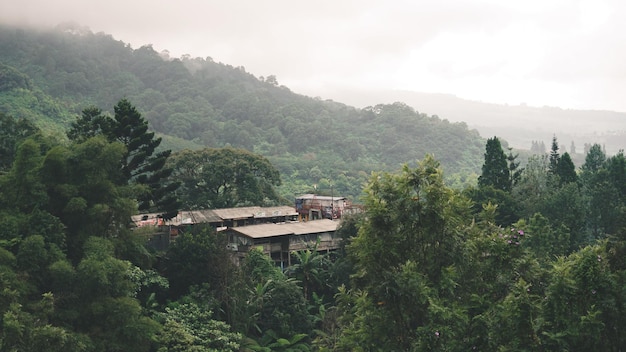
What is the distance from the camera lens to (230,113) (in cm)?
9675

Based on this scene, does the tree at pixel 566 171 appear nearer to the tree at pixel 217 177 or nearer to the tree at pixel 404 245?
the tree at pixel 217 177

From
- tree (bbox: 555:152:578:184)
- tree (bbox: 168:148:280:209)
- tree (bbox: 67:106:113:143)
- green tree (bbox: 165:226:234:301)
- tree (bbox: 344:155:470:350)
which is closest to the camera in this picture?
tree (bbox: 344:155:470:350)

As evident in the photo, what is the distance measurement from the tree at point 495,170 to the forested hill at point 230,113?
Answer: 107 feet

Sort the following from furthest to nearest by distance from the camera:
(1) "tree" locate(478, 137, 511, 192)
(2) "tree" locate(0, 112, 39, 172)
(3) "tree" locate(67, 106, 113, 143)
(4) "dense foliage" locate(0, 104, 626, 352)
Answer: (1) "tree" locate(478, 137, 511, 192) < (2) "tree" locate(0, 112, 39, 172) < (3) "tree" locate(67, 106, 113, 143) < (4) "dense foliage" locate(0, 104, 626, 352)

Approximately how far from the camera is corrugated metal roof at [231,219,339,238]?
2606cm

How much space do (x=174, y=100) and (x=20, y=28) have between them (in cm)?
2720

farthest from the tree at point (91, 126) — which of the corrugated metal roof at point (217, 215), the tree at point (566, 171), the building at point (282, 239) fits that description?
the tree at point (566, 171)

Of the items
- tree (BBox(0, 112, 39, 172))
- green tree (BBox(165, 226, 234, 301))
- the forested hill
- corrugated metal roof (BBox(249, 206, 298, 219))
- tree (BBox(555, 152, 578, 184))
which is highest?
the forested hill

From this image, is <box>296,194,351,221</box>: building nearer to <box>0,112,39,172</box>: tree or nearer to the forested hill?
<box>0,112,39,172</box>: tree

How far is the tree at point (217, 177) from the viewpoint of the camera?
32.2 m

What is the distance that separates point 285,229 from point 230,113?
71402 mm

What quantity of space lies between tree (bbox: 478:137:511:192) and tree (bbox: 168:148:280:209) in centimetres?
1206

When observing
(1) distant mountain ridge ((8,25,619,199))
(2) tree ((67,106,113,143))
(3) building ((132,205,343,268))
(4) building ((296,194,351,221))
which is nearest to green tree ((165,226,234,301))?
(3) building ((132,205,343,268))

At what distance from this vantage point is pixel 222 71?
122938mm
